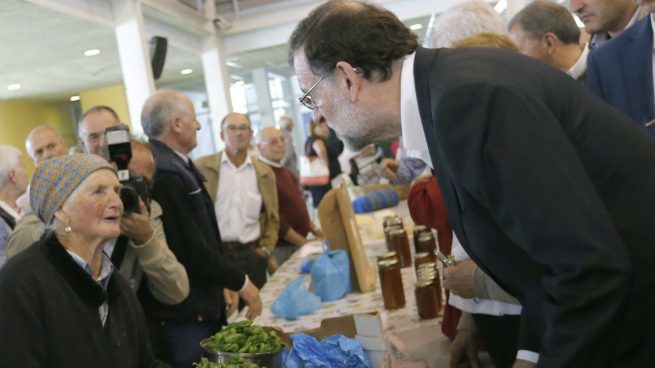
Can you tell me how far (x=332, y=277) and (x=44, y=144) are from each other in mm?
2089

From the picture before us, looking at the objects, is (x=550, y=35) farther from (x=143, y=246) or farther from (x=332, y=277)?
(x=143, y=246)

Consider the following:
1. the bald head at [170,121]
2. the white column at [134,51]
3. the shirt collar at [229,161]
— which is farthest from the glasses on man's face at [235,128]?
the white column at [134,51]

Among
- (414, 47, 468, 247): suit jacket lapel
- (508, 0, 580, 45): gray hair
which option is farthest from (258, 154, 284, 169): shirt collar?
(414, 47, 468, 247): suit jacket lapel

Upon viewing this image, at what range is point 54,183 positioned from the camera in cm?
184

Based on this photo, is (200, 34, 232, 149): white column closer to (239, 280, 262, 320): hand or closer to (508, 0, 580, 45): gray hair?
(239, 280, 262, 320): hand

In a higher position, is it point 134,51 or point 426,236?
point 134,51

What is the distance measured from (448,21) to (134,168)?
1.25 m

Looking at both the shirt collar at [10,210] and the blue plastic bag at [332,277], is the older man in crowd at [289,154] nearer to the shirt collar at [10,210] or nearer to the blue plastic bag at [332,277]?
the shirt collar at [10,210]

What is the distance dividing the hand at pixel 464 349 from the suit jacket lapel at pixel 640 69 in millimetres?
786

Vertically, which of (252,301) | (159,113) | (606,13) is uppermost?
(606,13)

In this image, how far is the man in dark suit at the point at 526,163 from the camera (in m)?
0.88

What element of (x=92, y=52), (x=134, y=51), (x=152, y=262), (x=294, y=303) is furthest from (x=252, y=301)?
(x=92, y=52)

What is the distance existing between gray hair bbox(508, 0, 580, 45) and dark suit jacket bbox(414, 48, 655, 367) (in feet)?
5.14

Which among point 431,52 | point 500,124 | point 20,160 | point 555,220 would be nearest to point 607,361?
point 555,220
